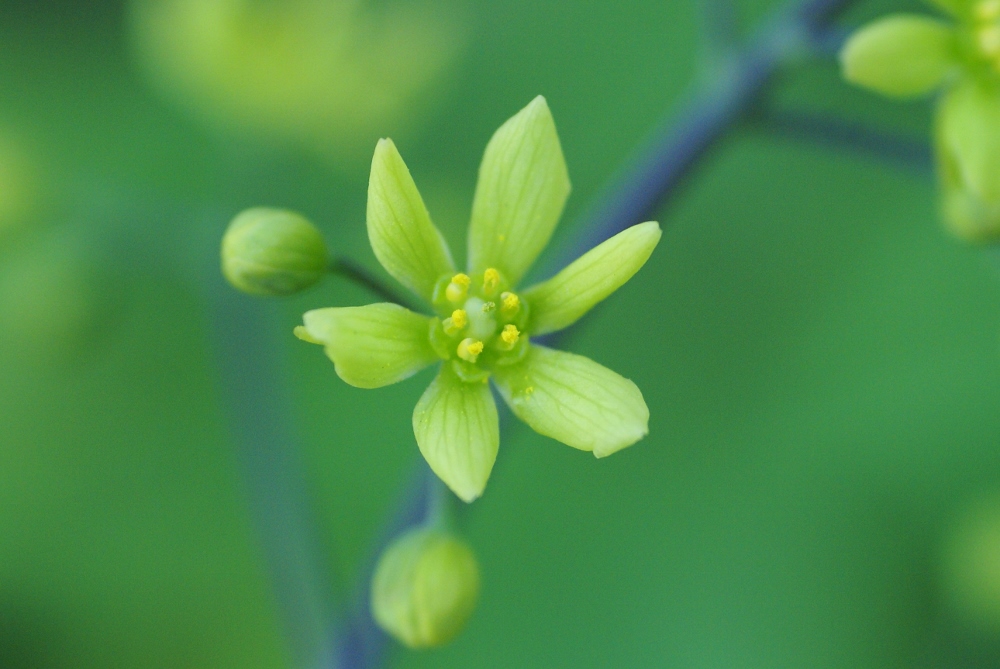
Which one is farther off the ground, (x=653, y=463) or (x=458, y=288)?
(x=653, y=463)

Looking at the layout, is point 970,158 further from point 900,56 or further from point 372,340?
point 372,340

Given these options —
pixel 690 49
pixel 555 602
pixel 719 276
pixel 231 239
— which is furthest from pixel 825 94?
pixel 231 239

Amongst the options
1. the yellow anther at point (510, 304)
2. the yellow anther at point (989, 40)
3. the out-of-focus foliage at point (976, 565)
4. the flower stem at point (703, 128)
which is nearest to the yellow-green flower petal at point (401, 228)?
the yellow anther at point (510, 304)

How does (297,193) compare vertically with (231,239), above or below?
above

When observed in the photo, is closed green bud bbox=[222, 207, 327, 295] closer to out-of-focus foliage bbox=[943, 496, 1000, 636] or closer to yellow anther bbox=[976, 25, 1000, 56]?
yellow anther bbox=[976, 25, 1000, 56]

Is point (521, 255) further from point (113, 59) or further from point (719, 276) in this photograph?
point (113, 59)

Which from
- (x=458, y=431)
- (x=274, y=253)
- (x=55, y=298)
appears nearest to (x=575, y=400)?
(x=458, y=431)
